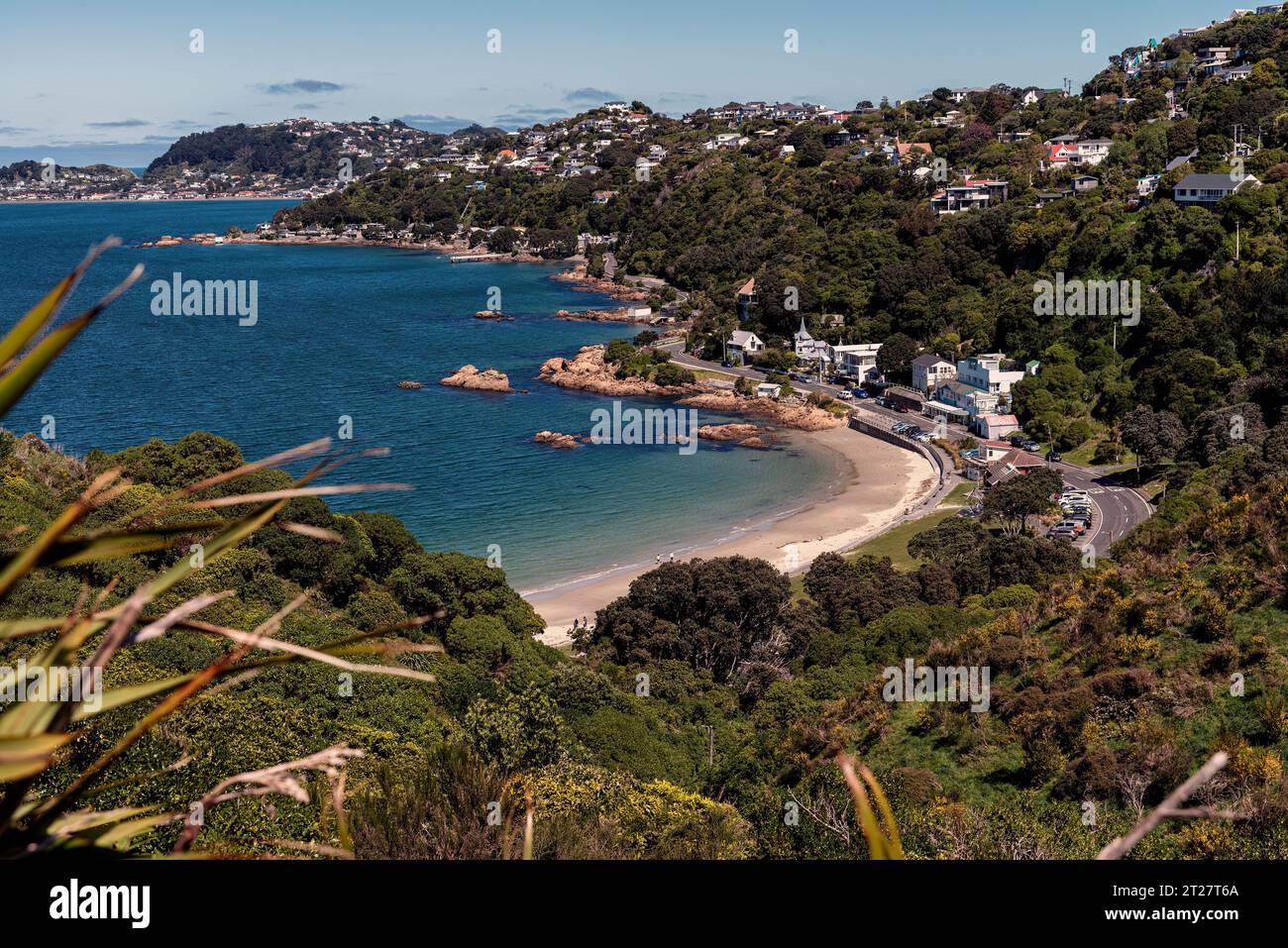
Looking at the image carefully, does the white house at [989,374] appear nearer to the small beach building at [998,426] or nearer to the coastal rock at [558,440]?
the small beach building at [998,426]

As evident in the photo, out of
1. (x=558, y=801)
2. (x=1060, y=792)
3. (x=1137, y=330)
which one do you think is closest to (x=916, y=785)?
(x=1060, y=792)

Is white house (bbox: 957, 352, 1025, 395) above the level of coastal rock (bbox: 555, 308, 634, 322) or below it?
below

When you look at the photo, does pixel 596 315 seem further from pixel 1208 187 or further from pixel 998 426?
pixel 1208 187

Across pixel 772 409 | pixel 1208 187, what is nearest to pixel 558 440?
pixel 772 409

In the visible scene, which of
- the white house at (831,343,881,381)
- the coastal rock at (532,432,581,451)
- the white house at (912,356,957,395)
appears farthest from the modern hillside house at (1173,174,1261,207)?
the coastal rock at (532,432,581,451)

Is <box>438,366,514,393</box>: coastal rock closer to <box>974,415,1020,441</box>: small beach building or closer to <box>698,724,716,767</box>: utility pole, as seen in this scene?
<box>974,415,1020,441</box>: small beach building
